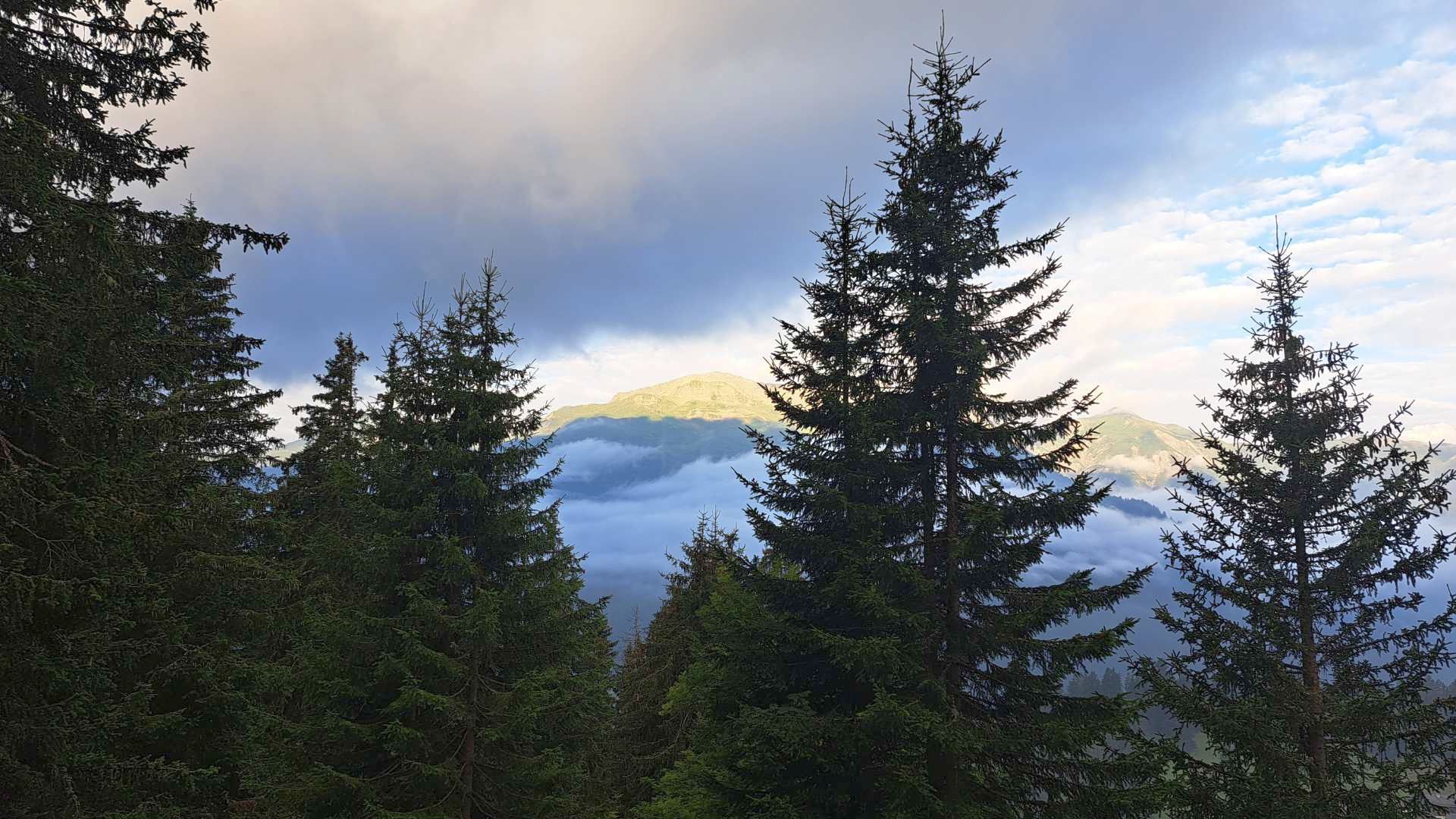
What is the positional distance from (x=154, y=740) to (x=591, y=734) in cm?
851

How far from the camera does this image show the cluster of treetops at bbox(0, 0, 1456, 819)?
880 centimetres

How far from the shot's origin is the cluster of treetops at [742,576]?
28.9 feet

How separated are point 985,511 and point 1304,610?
9289 millimetres

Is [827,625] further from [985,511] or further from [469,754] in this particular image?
[469,754]

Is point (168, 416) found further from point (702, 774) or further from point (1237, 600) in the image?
point (1237, 600)

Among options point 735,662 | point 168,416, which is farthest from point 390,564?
point 735,662

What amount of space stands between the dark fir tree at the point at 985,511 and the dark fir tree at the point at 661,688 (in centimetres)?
1228

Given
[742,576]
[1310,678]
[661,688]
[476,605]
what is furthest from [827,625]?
[661,688]

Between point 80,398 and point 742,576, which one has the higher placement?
point 80,398

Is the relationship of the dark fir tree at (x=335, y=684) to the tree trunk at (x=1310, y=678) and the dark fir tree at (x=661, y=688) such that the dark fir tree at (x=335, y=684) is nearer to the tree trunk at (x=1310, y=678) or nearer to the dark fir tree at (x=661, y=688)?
the dark fir tree at (x=661, y=688)

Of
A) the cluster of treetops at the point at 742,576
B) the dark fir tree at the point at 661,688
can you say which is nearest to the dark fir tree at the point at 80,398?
the cluster of treetops at the point at 742,576

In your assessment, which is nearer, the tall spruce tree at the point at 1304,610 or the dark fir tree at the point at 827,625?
the dark fir tree at the point at 827,625

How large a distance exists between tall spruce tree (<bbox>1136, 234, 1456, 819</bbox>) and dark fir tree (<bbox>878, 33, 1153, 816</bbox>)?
448 cm

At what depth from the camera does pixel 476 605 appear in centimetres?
1314
